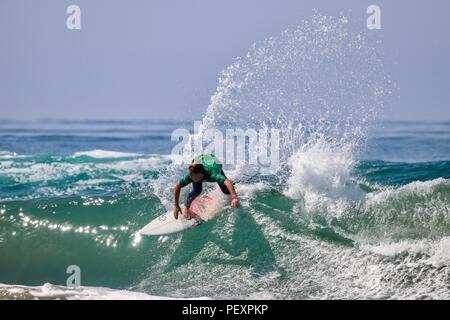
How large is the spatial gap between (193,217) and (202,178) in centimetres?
97

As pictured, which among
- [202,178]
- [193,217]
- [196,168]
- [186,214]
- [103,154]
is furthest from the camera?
[103,154]

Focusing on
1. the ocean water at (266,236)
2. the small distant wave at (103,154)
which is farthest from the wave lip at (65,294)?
the small distant wave at (103,154)

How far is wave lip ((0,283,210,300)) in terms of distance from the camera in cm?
796

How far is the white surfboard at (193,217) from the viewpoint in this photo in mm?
9859

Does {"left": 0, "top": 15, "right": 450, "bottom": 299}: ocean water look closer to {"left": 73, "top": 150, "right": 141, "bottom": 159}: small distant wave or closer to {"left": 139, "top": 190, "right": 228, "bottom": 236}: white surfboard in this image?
{"left": 139, "top": 190, "right": 228, "bottom": 236}: white surfboard

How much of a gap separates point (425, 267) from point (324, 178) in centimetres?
264

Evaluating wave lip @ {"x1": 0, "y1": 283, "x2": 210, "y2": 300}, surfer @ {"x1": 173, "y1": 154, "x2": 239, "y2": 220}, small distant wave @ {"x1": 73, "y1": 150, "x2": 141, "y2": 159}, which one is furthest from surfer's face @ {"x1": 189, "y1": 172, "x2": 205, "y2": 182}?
small distant wave @ {"x1": 73, "y1": 150, "x2": 141, "y2": 159}

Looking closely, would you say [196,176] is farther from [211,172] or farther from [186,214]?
[186,214]

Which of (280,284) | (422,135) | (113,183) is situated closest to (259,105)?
(280,284)

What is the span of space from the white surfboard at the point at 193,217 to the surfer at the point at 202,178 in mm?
150

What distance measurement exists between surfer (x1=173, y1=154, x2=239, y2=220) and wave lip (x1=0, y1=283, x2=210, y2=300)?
4.89 feet

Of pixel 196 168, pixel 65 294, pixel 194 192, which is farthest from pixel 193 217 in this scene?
pixel 65 294

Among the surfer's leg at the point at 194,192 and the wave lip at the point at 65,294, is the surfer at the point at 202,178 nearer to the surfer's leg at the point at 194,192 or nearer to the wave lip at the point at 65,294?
the surfer's leg at the point at 194,192

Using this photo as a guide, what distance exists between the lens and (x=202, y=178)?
30.2 ft
